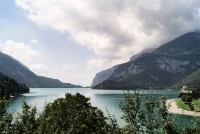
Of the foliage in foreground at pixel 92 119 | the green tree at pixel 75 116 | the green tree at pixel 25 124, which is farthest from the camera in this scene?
the green tree at pixel 75 116

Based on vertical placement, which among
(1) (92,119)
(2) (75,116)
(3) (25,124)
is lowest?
(1) (92,119)

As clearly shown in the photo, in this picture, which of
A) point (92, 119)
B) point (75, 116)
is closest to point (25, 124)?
point (75, 116)

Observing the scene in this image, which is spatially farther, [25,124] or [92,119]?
[92,119]

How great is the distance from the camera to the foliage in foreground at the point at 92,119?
18453 millimetres

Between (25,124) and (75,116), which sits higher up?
(25,124)

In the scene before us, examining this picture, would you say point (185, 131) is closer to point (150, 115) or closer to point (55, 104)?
point (150, 115)

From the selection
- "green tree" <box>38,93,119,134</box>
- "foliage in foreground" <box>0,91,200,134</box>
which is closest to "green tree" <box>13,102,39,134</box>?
"foliage in foreground" <box>0,91,200,134</box>

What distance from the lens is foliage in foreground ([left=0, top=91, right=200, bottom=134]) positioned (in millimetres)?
18453

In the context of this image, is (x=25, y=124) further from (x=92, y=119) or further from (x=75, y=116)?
(x=92, y=119)

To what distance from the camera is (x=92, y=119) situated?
122ft

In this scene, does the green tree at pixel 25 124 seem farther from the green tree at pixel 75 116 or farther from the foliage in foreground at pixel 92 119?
the green tree at pixel 75 116

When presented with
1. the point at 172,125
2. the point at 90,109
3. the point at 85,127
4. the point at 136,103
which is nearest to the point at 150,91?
the point at 136,103

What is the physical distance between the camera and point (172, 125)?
17250 mm

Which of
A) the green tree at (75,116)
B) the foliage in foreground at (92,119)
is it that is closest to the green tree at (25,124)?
the foliage in foreground at (92,119)
